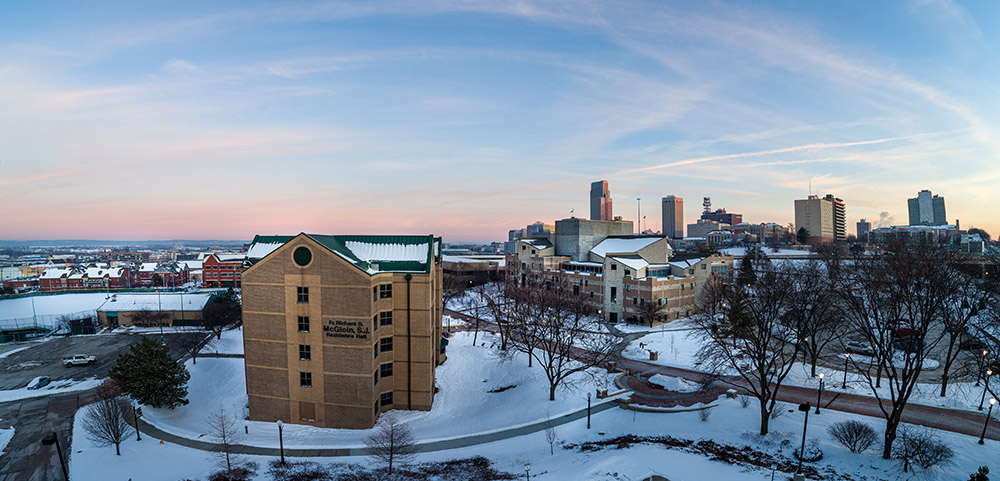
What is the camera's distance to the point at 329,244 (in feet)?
115

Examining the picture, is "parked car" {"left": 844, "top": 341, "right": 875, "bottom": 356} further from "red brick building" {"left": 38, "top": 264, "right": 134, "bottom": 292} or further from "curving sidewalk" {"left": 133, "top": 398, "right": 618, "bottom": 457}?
"red brick building" {"left": 38, "top": 264, "right": 134, "bottom": 292}

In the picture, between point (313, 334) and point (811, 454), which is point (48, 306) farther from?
point (811, 454)

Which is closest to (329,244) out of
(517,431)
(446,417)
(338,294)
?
(338,294)

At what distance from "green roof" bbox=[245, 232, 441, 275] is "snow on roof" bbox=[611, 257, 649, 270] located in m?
47.9

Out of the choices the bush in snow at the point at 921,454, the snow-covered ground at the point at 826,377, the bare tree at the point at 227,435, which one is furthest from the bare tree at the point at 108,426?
the bush in snow at the point at 921,454

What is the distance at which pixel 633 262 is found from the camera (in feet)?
256

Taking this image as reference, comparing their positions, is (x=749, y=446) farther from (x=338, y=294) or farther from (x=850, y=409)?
(x=338, y=294)

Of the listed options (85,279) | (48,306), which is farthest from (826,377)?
(85,279)

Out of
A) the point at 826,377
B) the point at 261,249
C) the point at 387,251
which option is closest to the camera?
the point at 261,249

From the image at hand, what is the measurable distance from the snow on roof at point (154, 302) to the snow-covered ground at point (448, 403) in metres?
36.0

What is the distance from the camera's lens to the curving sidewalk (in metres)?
30.1

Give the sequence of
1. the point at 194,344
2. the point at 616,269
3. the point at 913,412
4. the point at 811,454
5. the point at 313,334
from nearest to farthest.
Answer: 1. the point at 811,454
2. the point at 913,412
3. the point at 313,334
4. the point at 194,344
5. the point at 616,269

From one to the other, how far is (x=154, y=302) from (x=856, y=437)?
99.1 meters

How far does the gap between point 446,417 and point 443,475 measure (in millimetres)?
11006
